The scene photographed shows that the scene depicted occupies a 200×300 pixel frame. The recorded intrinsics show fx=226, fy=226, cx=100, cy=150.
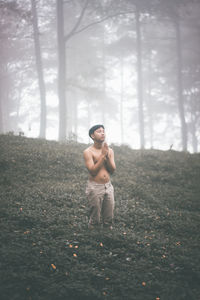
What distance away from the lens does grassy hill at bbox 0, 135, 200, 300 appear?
3.35 meters

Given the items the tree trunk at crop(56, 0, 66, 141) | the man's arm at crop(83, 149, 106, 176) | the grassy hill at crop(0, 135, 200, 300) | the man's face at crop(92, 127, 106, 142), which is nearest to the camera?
the grassy hill at crop(0, 135, 200, 300)

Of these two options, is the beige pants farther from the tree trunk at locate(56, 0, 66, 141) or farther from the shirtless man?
the tree trunk at locate(56, 0, 66, 141)

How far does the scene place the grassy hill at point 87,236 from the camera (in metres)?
3.35

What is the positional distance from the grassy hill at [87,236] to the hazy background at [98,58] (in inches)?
230

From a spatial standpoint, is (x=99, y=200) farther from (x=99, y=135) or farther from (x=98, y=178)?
(x=99, y=135)

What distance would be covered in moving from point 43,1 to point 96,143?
2032 cm

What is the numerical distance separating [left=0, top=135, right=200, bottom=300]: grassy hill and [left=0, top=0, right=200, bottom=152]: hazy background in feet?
19.1

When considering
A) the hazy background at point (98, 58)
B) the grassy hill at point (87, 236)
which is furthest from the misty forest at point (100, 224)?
the hazy background at point (98, 58)

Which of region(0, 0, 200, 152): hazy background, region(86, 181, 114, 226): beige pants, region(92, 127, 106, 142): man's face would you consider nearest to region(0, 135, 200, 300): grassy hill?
region(86, 181, 114, 226): beige pants

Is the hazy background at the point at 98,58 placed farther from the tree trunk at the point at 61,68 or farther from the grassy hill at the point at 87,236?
the grassy hill at the point at 87,236

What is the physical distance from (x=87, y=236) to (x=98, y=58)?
26.2 meters

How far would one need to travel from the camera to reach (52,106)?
33250mm

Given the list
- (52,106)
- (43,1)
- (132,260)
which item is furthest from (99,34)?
(132,260)

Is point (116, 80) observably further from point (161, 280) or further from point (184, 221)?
point (161, 280)
